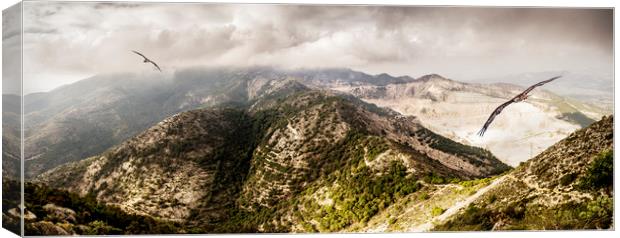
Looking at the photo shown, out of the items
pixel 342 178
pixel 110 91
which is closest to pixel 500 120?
pixel 342 178

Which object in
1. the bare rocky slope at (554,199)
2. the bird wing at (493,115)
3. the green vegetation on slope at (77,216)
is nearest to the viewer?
the green vegetation on slope at (77,216)

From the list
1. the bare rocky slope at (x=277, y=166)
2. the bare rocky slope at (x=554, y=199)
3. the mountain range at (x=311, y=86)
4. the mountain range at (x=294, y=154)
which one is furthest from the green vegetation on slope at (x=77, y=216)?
the bare rocky slope at (x=554, y=199)

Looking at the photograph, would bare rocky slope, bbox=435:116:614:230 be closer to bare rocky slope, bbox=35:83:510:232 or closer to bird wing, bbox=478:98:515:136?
bare rocky slope, bbox=35:83:510:232

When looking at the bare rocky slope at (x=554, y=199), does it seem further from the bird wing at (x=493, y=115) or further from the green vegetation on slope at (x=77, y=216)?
the green vegetation on slope at (x=77, y=216)

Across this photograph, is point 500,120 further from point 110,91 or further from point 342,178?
point 110,91

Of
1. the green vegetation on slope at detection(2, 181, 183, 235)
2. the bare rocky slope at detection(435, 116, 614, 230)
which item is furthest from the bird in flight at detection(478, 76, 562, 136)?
the green vegetation on slope at detection(2, 181, 183, 235)

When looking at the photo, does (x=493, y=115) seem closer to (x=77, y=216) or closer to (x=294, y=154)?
(x=294, y=154)

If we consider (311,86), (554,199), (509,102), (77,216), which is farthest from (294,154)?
(554,199)
